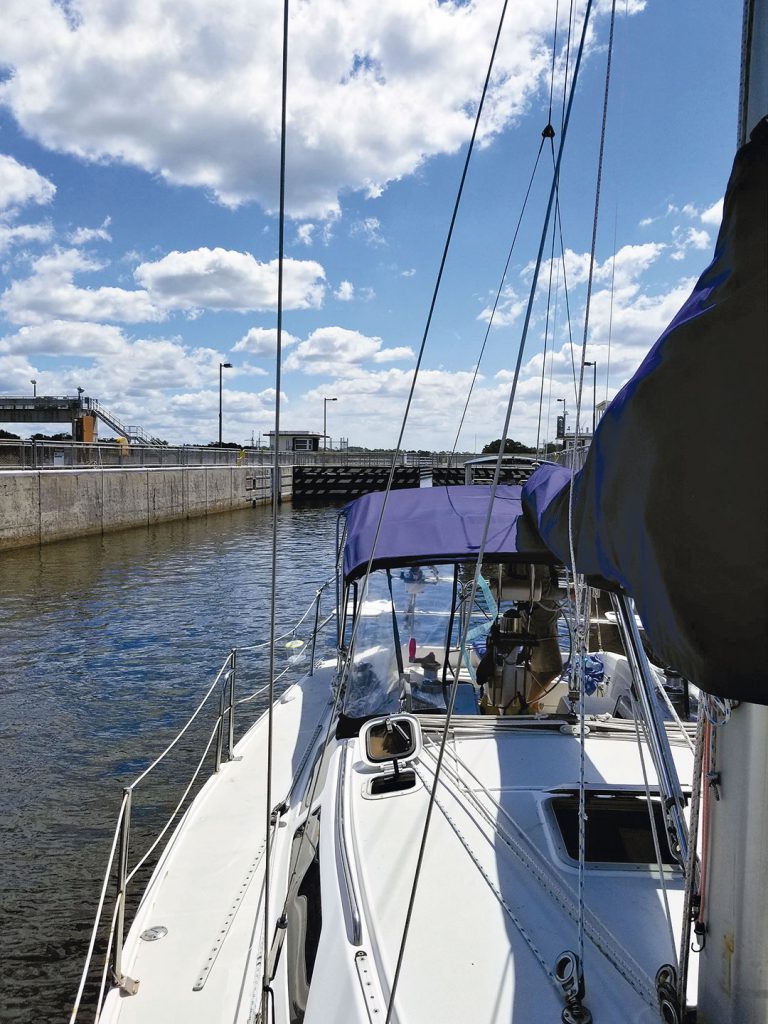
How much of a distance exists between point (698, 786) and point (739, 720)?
31 cm

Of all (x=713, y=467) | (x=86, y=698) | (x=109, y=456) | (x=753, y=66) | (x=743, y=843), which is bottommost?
(x=86, y=698)

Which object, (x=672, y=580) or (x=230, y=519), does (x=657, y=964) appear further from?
(x=230, y=519)

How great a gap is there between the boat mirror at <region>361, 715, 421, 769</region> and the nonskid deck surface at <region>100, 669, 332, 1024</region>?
0.92 metres

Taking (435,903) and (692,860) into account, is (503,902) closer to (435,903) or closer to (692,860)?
(435,903)

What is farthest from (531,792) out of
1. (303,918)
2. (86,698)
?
(86,698)

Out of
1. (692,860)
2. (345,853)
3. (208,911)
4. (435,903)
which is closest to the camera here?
(692,860)

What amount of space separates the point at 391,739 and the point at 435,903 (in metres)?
1.23

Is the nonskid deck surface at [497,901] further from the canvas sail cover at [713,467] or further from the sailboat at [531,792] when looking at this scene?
the canvas sail cover at [713,467]

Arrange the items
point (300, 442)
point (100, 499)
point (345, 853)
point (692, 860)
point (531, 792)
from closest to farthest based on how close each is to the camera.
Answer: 1. point (692, 860)
2. point (345, 853)
3. point (531, 792)
4. point (100, 499)
5. point (300, 442)

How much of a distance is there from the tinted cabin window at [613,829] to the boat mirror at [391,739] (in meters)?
0.80

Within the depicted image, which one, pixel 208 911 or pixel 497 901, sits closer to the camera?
pixel 497 901

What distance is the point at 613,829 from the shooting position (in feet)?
9.87

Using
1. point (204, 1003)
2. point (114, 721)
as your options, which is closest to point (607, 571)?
point (204, 1003)

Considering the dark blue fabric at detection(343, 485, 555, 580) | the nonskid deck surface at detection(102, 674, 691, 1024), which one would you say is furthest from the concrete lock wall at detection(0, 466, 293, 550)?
the nonskid deck surface at detection(102, 674, 691, 1024)
